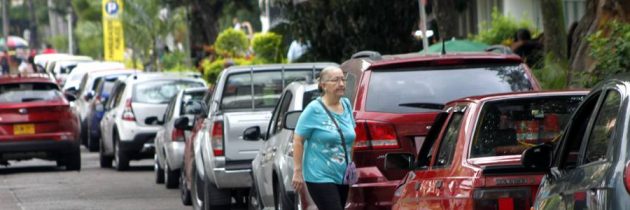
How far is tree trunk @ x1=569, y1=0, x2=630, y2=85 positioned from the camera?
56.8 ft

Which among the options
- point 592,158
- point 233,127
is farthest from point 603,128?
point 233,127

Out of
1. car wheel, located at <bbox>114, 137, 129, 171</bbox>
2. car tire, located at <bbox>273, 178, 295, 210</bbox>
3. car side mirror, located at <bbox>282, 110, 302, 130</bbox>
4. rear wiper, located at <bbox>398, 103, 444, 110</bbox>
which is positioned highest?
rear wiper, located at <bbox>398, 103, 444, 110</bbox>

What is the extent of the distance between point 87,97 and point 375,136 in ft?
73.3

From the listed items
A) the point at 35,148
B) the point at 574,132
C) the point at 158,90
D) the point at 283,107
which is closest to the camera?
the point at 574,132

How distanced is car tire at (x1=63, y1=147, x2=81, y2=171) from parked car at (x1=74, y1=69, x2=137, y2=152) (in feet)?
16.7

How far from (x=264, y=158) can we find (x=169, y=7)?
1056 inches

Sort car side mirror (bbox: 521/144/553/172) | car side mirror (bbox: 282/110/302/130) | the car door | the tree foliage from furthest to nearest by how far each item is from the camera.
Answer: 1. the tree foliage
2. car side mirror (bbox: 282/110/302/130)
3. car side mirror (bbox: 521/144/553/172)
4. the car door

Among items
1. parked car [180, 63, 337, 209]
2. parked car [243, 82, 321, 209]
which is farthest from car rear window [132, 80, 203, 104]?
parked car [243, 82, 321, 209]

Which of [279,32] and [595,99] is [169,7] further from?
[595,99]

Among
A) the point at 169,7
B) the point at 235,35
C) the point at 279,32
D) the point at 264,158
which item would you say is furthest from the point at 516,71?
the point at 169,7

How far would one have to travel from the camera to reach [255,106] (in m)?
17.2

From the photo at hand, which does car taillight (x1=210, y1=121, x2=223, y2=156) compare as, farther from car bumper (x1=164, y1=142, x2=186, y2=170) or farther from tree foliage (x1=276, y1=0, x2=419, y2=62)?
tree foliage (x1=276, y1=0, x2=419, y2=62)

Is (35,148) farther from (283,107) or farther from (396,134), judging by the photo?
(396,134)

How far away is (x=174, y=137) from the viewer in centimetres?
2091
